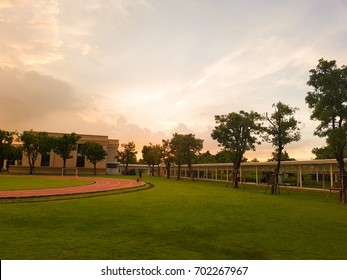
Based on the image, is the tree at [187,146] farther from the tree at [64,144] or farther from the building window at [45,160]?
the building window at [45,160]

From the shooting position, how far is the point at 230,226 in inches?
399

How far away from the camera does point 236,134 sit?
3675 cm

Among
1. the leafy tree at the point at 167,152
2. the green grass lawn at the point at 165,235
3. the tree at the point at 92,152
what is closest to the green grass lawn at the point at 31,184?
the green grass lawn at the point at 165,235

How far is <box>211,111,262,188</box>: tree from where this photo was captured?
35.8 meters

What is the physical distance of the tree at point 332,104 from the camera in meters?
20.3

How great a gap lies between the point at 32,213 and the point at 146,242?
697 cm

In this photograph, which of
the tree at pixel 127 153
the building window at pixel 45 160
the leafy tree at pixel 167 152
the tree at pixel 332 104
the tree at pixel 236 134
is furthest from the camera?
the tree at pixel 127 153

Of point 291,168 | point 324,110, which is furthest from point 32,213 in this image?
point 291,168

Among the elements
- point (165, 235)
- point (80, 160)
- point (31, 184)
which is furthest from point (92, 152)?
point (165, 235)

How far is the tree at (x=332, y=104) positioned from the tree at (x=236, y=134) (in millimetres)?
13213

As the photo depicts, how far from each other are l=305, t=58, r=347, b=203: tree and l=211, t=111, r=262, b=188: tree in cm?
1321

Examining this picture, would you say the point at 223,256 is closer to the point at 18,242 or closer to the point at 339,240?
the point at 339,240
